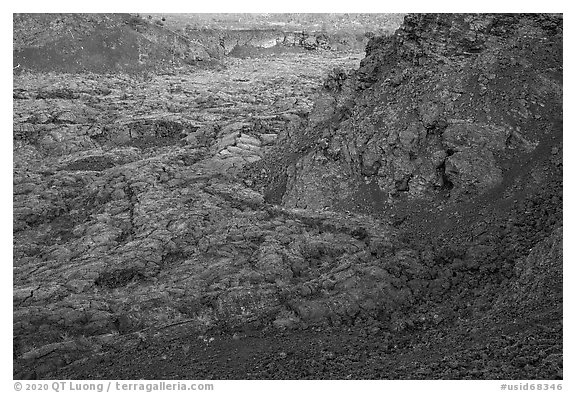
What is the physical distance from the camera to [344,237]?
14078 mm

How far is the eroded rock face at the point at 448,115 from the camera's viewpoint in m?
14.2

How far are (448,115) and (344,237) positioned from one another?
4425mm

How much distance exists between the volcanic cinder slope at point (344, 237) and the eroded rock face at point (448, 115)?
0.15 feet

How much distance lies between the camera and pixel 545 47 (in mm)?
14773

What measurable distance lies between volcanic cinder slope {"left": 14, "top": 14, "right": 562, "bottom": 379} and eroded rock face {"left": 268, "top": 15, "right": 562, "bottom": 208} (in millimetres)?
44

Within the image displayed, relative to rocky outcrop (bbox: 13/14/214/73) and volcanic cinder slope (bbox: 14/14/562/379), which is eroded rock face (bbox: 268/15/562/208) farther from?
rocky outcrop (bbox: 13/14/214/73)

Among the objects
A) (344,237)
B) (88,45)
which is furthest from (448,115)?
(88,45)

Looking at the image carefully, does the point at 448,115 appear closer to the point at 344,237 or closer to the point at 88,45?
the point at 344,237

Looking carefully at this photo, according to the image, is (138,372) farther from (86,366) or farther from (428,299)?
(428,299)

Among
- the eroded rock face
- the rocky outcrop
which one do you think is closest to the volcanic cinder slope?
the eroded rock face

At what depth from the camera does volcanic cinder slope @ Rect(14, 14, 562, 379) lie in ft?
34.6

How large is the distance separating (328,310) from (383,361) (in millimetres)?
1972

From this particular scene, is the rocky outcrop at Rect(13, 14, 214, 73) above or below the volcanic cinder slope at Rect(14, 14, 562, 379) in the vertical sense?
above

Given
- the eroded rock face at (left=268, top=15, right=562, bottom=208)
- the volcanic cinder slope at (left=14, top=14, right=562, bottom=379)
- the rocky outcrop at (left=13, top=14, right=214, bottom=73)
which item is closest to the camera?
the volcanic cinder slope at (left=14, top=14, right=562, bottom=379)
